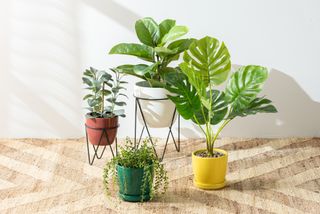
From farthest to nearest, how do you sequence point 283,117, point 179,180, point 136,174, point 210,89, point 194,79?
point 283,117 → point 179,180 → point 210,89 → point 194,79 → point 136,174

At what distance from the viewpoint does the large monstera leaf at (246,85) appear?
320 centimetres

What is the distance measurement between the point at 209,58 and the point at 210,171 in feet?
1.76

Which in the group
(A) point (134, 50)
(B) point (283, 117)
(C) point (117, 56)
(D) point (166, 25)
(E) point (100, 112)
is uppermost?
(D) point (166, 25)

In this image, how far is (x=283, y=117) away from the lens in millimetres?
3971

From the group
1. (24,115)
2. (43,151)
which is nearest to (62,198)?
(43,151)

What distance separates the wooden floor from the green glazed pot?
0.04m

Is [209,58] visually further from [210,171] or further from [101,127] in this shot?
[101,127]

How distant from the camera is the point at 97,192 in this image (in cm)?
319

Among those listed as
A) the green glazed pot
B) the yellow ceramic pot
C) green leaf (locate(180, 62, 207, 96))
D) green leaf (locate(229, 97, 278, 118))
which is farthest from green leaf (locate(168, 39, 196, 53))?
the green glazed pot

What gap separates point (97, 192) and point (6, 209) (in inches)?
16.9

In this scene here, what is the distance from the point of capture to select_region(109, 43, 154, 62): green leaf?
3477mm

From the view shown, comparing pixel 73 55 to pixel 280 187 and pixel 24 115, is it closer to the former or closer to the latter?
pixel 24 115

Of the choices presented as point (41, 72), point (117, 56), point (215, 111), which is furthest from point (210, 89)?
point (41, 72)

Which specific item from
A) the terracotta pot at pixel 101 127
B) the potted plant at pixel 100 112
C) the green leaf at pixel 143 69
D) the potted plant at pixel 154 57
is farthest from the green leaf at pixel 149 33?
the terracotta pot at pixel 101 127
